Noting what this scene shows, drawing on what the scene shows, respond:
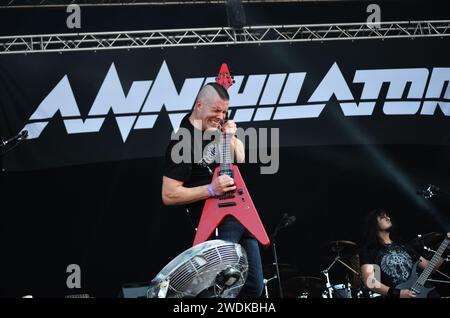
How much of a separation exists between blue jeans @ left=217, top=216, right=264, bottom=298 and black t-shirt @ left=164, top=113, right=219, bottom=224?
0.26 m

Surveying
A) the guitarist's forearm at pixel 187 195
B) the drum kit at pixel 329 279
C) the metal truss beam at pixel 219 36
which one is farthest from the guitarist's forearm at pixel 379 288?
the guitarist's forearm at pixel 187 195

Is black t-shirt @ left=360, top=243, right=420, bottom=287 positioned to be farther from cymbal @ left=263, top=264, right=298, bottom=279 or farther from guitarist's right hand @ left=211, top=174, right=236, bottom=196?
guitarist's right hand @ left=211, top=174, right=236, bottom=196

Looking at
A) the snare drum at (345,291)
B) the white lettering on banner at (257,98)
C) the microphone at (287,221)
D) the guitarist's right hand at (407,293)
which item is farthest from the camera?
the snare drum at (345,291)

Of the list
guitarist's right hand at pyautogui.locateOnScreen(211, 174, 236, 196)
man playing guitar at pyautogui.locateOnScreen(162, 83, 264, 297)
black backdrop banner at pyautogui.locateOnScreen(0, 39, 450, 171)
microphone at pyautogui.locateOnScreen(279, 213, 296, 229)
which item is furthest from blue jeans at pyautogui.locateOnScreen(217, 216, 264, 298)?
microphone at pyautogui.locateOnScreen(279, 213, 296, 229)

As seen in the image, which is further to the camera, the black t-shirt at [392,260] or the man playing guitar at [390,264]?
the black t-shirt at [392,260]

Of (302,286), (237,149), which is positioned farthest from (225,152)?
(302,286)

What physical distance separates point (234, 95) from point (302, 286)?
7.83 ft

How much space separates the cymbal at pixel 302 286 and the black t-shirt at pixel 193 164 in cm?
370

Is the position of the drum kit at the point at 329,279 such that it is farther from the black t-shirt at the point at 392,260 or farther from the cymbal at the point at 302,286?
the black t-shirt at the point at 392,260

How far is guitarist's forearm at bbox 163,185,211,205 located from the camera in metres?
4.76

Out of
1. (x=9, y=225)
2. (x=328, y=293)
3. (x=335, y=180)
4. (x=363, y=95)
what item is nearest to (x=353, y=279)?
(x=328, y=293)

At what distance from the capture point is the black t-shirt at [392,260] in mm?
7625

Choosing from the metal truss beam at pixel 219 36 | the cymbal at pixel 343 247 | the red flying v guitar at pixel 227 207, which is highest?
the metal truss beam at pixel 219 36
